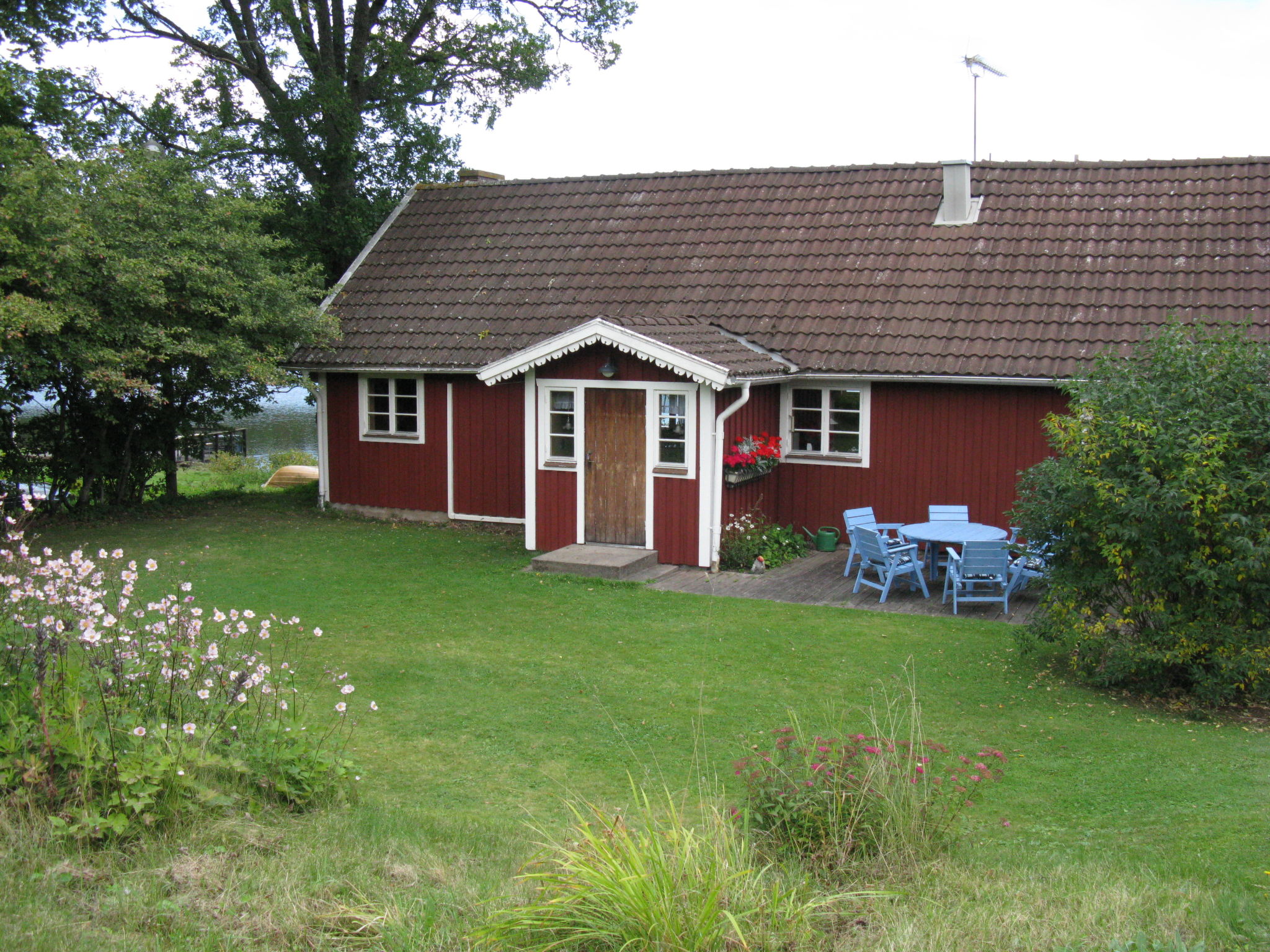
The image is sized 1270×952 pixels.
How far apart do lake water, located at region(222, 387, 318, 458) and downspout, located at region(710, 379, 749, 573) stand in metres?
22.3

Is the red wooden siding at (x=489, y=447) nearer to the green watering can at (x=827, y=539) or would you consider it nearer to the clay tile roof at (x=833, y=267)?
the clay tile roof at (x=833, y=267)

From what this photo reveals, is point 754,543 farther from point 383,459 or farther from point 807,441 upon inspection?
point 383,459

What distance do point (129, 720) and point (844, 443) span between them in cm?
1195

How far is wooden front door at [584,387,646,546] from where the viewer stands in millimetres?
14930

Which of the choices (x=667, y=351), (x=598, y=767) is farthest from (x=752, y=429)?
(x=598, y=767)

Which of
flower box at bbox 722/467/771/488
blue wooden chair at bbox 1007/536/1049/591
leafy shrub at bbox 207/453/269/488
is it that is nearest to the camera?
blue wooden chair at bbox 1007/536/1049/591

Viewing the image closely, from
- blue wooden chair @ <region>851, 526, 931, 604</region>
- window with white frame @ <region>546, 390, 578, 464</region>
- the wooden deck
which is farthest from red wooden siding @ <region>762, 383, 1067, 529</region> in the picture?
window with white frame @ <region>546, 390, 578, 464</region>

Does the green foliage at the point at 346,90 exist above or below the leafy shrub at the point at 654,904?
above

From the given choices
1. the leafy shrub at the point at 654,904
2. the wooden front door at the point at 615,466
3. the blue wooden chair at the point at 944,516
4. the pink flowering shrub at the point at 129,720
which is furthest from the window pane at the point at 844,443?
the leafy shrub at the point at 654,904

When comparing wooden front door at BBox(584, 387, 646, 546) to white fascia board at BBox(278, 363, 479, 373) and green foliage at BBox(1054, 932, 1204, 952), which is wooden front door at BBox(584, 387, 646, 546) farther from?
green foliage at BBox(1054, 932, 1204, 952)

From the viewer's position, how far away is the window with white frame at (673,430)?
14.6 m

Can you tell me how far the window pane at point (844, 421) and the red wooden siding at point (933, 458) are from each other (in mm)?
335

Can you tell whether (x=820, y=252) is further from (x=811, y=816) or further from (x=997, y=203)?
(x=811, y=816)

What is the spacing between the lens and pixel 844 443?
1639 cm
